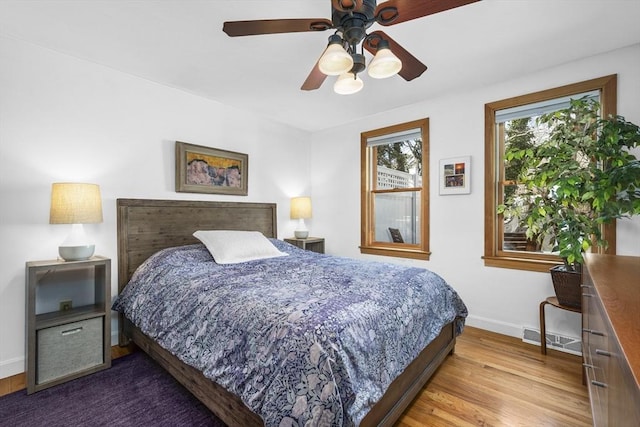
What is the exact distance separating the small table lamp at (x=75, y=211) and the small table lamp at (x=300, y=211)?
7.52 feet

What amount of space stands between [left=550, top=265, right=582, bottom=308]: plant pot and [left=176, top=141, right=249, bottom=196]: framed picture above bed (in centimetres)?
322

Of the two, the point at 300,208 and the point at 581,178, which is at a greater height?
the point at 581,178

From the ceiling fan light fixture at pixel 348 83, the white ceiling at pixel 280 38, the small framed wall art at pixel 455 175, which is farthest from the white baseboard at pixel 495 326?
the ceiling fan light fixture at pixel 348 83

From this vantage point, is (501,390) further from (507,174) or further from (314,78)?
(314,78)

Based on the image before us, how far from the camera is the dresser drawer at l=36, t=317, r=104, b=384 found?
2.04 metres

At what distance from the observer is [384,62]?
158 centimetres

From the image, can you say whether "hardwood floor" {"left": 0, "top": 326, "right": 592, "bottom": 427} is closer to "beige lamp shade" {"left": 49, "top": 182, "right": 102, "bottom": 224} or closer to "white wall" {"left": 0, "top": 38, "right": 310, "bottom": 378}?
"white wall" {"left": 0, "top": 38, "right": 310, "bottom": 378}

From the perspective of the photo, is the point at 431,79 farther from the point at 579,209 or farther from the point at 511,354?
the point at 511,354

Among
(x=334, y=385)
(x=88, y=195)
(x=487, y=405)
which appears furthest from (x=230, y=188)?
(x=487, y=405)

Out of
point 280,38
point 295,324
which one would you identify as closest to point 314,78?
point 280,38

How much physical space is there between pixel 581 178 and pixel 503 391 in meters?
1.61

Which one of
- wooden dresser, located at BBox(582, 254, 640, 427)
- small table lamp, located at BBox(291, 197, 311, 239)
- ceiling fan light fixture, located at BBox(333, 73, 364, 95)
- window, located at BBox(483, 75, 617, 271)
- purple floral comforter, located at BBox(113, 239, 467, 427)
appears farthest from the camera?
small table lamp, located at BBox(291, 197, 311, 239)

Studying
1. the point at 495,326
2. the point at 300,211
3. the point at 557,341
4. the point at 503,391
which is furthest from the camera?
A: the point at 300,211

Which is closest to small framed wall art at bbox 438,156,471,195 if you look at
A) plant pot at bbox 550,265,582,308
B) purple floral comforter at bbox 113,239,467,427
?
plant pot at bbox 550,265,582,308
